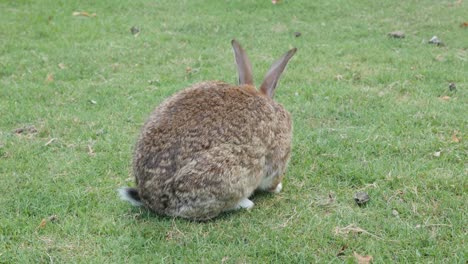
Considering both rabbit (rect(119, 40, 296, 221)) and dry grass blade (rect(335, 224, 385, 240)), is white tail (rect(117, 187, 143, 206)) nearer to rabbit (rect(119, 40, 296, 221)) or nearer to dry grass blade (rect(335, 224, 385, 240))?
rabbit (rect(119, 40, 296, 221))

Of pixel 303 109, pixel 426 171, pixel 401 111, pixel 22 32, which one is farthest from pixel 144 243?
pixel 22 32

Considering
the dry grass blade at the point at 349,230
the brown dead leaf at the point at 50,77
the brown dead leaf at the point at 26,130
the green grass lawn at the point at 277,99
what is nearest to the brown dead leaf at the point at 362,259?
the green grass lawn at the point at 277,99

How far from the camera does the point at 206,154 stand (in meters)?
3.92

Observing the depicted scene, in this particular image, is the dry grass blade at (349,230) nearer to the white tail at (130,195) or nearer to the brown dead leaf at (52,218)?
the white tail at (130,195)

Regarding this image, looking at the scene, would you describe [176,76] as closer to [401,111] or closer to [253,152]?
[401,111]

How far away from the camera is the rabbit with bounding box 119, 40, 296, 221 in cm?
391

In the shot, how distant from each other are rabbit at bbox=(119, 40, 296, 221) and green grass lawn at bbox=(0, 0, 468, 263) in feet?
0.55

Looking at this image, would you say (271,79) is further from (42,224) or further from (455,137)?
(42,224)

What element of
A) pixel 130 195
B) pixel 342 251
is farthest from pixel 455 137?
pixel 130 195

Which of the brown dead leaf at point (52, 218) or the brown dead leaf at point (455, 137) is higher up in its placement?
the brown dead leaf at point (455, 137)

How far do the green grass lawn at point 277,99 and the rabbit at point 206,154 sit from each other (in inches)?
6.6

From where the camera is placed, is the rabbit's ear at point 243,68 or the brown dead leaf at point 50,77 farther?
the brown dead leaf at point 50,77

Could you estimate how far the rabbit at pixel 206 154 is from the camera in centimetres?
391

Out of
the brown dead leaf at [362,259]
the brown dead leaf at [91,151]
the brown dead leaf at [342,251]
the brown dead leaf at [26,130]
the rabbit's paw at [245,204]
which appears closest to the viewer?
the brown dead leaf at [362,259]
